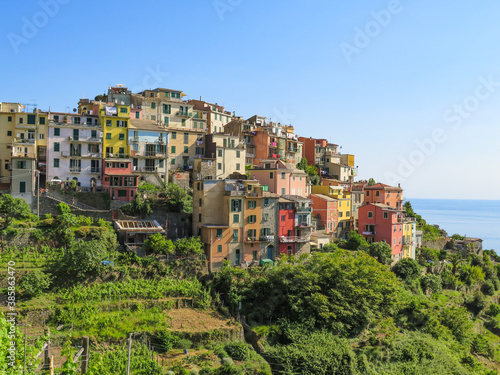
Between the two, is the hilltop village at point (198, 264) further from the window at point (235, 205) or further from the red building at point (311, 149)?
the red building at point (311, 149)

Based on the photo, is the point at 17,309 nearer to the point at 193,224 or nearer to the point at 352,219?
the point at 193,224

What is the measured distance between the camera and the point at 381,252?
48.2 m

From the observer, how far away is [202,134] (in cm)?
5475

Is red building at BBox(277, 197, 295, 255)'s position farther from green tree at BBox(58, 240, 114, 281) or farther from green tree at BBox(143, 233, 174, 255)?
green tree at BBox(58, 240, 114, 281)

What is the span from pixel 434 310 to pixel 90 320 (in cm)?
3078

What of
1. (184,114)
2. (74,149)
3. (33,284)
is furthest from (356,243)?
(33,284)

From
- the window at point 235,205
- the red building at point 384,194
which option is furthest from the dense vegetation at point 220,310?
the red building at point 384,194

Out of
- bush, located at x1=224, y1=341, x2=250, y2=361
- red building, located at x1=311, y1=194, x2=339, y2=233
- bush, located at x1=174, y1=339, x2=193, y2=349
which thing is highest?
red building, located at x1=311, y1=194, x2=339, y2=233

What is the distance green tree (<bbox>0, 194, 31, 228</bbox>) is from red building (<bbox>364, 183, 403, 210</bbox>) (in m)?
41.9

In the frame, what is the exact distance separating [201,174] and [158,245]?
52.1 feet

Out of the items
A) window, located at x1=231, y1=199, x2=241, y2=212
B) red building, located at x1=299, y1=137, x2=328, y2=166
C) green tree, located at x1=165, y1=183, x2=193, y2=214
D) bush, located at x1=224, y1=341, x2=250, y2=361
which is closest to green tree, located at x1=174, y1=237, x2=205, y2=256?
window, located at x1=231, y1=199, x2=241, y2=212

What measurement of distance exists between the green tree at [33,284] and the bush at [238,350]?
12454mm

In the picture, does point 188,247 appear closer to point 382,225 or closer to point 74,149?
point 74,149

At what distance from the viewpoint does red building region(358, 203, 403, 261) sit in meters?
52.3
